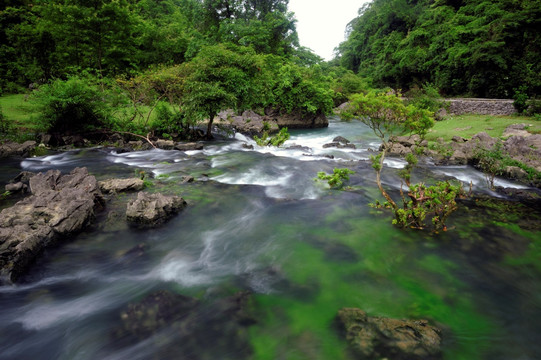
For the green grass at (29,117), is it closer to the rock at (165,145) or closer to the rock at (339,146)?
the rock at (165,145)

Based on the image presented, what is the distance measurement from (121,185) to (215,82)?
928cm

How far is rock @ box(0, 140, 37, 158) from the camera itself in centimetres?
1278

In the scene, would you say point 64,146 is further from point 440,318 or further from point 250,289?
point 440,318

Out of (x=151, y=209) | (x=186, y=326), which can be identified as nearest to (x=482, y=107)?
(x=151, y=209)

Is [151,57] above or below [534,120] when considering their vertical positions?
above

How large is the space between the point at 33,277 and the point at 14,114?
1941 centimetres

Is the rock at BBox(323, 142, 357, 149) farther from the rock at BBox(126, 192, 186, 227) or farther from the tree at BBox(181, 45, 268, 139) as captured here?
the rock at BBox(126, 192, 186, 227)

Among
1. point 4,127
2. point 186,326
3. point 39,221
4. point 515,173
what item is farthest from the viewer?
point 4,127

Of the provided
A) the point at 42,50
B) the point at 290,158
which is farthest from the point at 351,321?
the point at 42,50

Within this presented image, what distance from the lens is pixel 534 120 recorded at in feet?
62.0

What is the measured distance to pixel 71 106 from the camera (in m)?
15.0

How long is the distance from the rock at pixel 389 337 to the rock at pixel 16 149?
16265mm

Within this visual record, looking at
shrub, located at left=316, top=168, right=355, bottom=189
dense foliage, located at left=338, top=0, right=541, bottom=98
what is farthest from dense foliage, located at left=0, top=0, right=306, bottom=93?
dense foliage, located at left=338, top=0, right=541, bottom=98

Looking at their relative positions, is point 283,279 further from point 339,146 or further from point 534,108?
point 534,108
